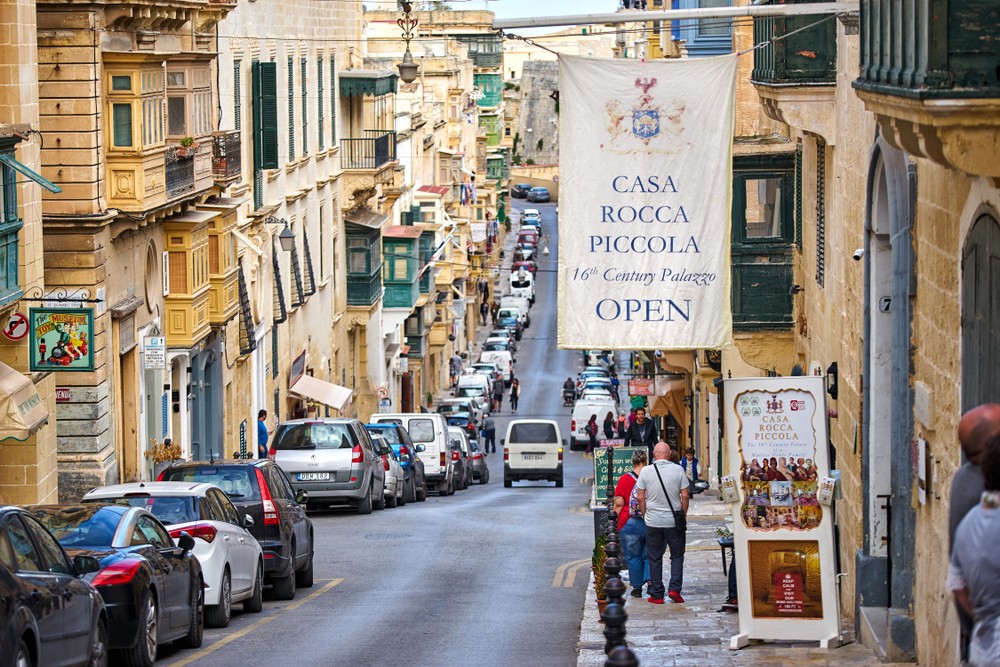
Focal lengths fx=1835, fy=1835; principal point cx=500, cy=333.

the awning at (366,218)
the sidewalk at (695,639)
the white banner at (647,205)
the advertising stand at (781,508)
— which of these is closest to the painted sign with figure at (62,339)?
the sidewalk at (695,639)

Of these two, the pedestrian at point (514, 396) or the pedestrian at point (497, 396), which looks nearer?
the pedestrian at point (514, 396)

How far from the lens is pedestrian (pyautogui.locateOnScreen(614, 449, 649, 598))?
1841cm

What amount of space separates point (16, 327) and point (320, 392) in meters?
25.0

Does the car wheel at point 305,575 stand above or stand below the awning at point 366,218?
below

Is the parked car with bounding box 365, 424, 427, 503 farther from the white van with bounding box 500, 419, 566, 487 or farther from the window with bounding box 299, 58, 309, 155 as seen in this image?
the window with bounding box 299, 58, 309, 155

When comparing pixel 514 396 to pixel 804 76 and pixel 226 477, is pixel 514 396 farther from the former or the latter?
pixel 804 76

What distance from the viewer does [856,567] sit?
50.6ft

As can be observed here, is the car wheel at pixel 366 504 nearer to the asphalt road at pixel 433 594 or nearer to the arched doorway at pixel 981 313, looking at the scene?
the asphalt road at pixel 433 594

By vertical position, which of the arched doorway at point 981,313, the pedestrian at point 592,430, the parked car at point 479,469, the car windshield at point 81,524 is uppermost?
the arched doorway at point 981,313

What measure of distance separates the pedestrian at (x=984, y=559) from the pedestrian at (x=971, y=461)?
3.1 inches

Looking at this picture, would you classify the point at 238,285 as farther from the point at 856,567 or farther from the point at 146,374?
the point at 856,567

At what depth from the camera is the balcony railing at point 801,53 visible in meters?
20.4

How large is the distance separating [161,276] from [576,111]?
2044 centimetres

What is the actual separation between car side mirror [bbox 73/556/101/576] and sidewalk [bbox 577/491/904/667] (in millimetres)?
4076
